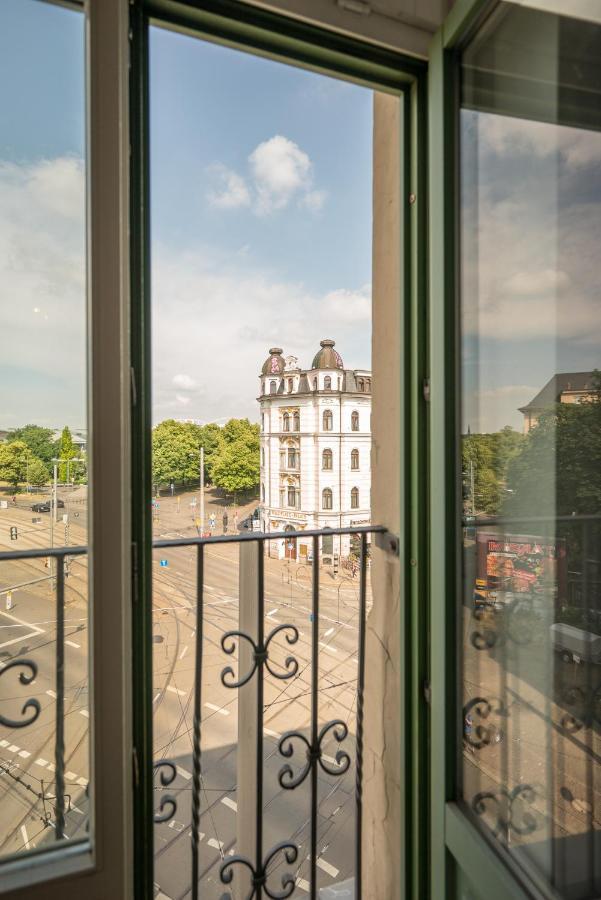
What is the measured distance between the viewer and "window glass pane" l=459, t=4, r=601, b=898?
0.78 m

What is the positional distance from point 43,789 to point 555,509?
1130 millimetres

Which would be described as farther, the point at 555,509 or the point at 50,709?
the point at 50,709

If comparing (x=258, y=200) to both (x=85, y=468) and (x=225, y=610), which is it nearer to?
(x=85, y=468)

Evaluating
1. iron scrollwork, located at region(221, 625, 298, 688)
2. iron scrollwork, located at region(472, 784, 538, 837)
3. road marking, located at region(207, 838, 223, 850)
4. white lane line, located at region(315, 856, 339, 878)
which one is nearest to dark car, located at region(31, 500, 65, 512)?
iron scrollwork, located at region(221, 625, 298, 688)

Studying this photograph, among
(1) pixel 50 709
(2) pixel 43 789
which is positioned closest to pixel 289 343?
(1) pixel 50 709

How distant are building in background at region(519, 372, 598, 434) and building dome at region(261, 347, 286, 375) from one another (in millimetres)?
851

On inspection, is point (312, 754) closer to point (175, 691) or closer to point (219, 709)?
point (219, 709)

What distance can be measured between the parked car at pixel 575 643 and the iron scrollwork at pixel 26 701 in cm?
98

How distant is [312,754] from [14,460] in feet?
3.54

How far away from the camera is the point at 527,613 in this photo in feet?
3.04

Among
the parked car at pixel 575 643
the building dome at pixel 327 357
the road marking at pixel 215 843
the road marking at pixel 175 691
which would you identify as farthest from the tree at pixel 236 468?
the road marking at pixel 215 843

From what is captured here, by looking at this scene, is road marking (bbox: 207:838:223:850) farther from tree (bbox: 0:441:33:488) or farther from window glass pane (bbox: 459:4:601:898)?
tree (bbox: 0:441:33:488)

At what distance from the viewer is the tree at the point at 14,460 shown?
951 mm

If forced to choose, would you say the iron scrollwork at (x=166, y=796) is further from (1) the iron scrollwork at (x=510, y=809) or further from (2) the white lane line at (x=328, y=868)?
(2) the white lane line at (x=328, y=868)
